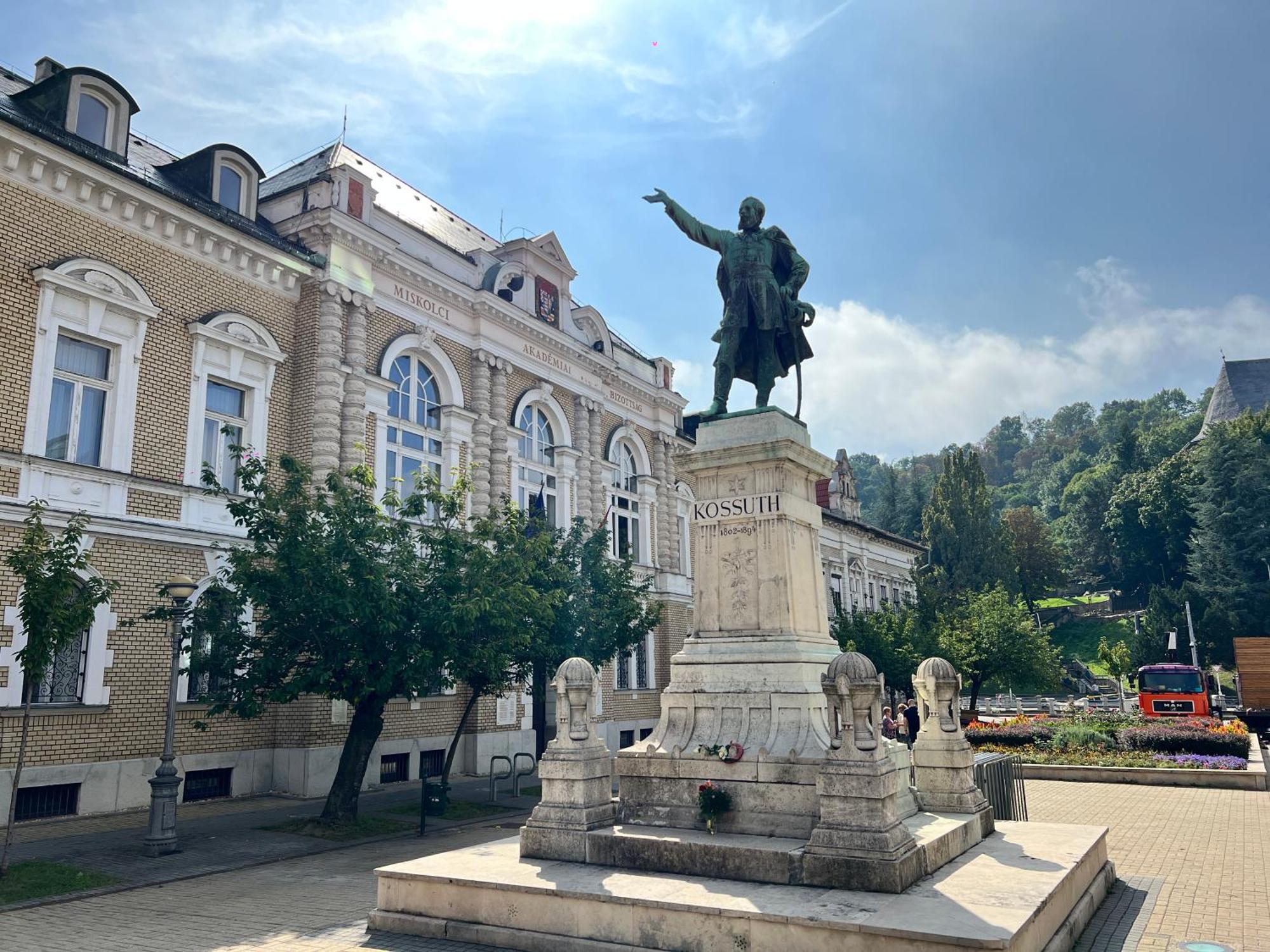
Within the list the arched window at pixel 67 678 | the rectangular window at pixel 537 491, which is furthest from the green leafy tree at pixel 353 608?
the rectangular window at pixel 537 491

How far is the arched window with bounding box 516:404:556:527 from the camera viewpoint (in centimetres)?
2744

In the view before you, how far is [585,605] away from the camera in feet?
67.2

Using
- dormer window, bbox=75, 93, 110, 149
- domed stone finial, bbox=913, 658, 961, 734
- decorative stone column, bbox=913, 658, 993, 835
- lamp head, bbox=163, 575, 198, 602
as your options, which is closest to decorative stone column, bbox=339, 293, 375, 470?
dormer window, bbox=75, 93, 110, 149

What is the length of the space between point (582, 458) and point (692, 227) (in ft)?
59.5

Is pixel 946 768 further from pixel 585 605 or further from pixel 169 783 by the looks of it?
pixel 585 605

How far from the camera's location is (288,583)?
14.3m

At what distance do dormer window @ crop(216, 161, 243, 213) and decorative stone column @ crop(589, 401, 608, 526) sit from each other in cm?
1279

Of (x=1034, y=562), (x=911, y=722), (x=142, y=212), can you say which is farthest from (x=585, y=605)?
(x=1034, y=562)

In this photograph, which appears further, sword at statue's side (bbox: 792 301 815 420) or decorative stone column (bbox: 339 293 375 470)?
decorative stone column (bbox: 339 293 375 470)

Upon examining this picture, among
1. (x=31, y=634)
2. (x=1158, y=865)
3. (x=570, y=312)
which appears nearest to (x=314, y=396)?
(x=31, y=634)

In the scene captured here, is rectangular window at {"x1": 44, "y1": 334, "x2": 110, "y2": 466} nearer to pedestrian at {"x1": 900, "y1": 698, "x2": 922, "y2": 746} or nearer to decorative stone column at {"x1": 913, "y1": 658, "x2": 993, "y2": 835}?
decorative stone column at {"x1": 913, "y1": 658, "x2": 993, "y2": 835}

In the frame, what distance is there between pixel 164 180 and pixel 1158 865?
21.9 meters

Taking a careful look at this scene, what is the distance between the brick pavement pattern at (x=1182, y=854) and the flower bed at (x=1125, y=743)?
1275 millimetres

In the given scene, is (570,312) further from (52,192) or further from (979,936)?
(979,936)
